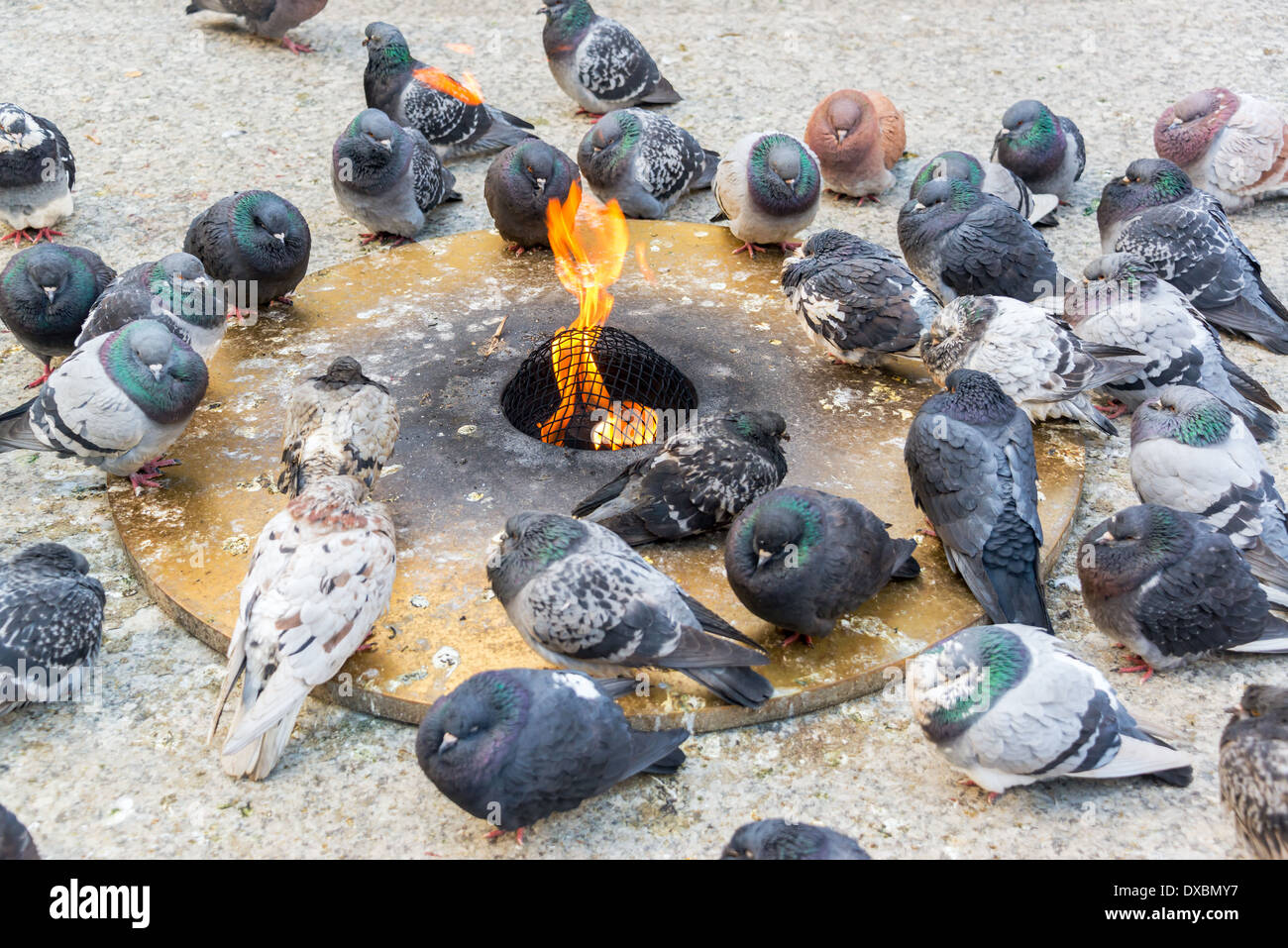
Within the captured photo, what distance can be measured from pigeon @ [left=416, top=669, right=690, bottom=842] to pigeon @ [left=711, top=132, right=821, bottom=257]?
4.34m

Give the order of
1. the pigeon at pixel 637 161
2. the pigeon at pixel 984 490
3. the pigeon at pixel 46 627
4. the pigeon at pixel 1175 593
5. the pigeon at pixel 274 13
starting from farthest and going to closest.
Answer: the pigeon at pixel 274 13, the pigeon at pixel 637 161, the pigeon at pixel 984 490, the pigeon at pixel 1175 593, the pigeon at pixel 46 627

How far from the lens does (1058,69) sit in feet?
36.7

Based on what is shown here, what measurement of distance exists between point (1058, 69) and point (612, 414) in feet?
23.4

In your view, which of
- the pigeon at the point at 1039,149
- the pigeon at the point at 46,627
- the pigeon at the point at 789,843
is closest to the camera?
the pigeon at the point at 789,843

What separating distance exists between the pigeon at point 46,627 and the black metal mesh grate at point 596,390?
2.36m

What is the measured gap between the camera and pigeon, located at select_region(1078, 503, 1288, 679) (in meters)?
4.84

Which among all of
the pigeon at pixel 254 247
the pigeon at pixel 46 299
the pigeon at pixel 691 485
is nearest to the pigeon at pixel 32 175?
the pigeon at pixel 46 299

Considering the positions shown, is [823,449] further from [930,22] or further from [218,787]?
[930,22]

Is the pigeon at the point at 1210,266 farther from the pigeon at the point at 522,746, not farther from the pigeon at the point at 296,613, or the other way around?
the pigeon at the point at 296,613

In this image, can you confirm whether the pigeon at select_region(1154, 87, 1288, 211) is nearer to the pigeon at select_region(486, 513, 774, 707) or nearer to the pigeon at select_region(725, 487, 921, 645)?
the pigeon at select_region(725, 487, 921, 645)

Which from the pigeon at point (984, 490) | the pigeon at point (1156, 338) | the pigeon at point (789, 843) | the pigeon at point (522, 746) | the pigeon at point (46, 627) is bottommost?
the pigeon at point (46, 627)

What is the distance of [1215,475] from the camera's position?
5.48 m

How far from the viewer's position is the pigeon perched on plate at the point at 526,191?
7691 mm

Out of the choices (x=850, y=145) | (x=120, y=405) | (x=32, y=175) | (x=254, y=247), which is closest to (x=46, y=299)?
(x=254, y=247)
